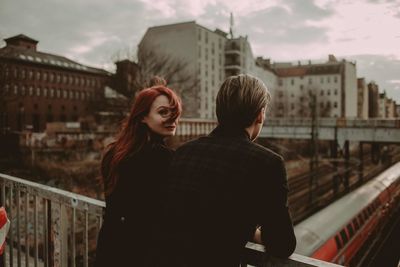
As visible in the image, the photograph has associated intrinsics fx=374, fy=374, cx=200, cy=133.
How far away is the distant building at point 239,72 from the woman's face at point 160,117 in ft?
125

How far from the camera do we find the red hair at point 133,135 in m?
2.38

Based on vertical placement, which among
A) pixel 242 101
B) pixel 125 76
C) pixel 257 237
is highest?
pixel 125 76

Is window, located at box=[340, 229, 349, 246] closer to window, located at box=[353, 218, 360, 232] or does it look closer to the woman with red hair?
window, located at box=[353, 218, 360, 232]

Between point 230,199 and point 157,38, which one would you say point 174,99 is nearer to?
point 230,199

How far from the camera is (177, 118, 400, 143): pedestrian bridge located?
3209 centimetres

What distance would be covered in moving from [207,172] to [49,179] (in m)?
29.3

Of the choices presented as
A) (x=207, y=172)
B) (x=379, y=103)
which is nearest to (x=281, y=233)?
(x=207, y=172)

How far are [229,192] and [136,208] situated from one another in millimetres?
746

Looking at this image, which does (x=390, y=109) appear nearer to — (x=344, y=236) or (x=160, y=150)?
(x=344, y=236)

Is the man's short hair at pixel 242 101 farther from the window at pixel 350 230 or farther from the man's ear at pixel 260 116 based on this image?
the window at pixel 350 230

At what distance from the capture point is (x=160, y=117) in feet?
8.04

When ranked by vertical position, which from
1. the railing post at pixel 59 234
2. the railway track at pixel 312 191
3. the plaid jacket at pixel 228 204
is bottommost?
the railway track at pixel 312 191

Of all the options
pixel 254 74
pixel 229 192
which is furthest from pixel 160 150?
pixel 254 74

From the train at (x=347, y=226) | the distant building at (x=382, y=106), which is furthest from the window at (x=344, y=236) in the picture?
the distant building at (x=382, y=106)
